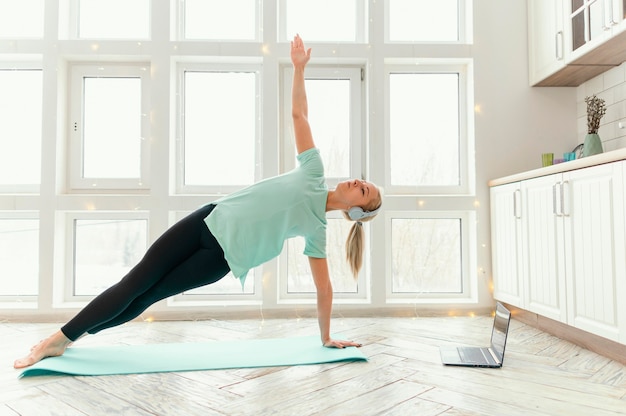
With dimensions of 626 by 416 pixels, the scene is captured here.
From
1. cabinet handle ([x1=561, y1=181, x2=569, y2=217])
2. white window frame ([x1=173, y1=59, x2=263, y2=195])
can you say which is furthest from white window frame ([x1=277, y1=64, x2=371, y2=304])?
cabinet handle ([x1=561, y1=181, x2=569, y2=217])

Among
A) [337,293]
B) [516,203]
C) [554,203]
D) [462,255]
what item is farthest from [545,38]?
[337,293]

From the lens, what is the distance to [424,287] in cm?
312

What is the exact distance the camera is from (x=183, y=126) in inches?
124

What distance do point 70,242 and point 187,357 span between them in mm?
1582

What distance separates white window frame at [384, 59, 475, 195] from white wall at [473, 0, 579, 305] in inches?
3.5

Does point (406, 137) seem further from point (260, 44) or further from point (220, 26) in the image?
point (220, 26)

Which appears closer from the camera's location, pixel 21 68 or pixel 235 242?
pixel 235 242

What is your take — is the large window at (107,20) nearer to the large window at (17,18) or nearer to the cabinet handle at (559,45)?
the large window at (17,18)

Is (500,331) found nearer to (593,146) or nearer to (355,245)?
(355,245)

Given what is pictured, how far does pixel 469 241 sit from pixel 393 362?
1.47 metres

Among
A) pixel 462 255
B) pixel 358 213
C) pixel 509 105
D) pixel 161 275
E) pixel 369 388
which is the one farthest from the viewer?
pixel 462 255

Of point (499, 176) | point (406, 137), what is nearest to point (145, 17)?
point (406, 137)

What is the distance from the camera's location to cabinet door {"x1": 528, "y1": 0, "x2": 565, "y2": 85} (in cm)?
267

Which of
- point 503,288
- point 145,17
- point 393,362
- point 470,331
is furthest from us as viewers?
point 145,17
